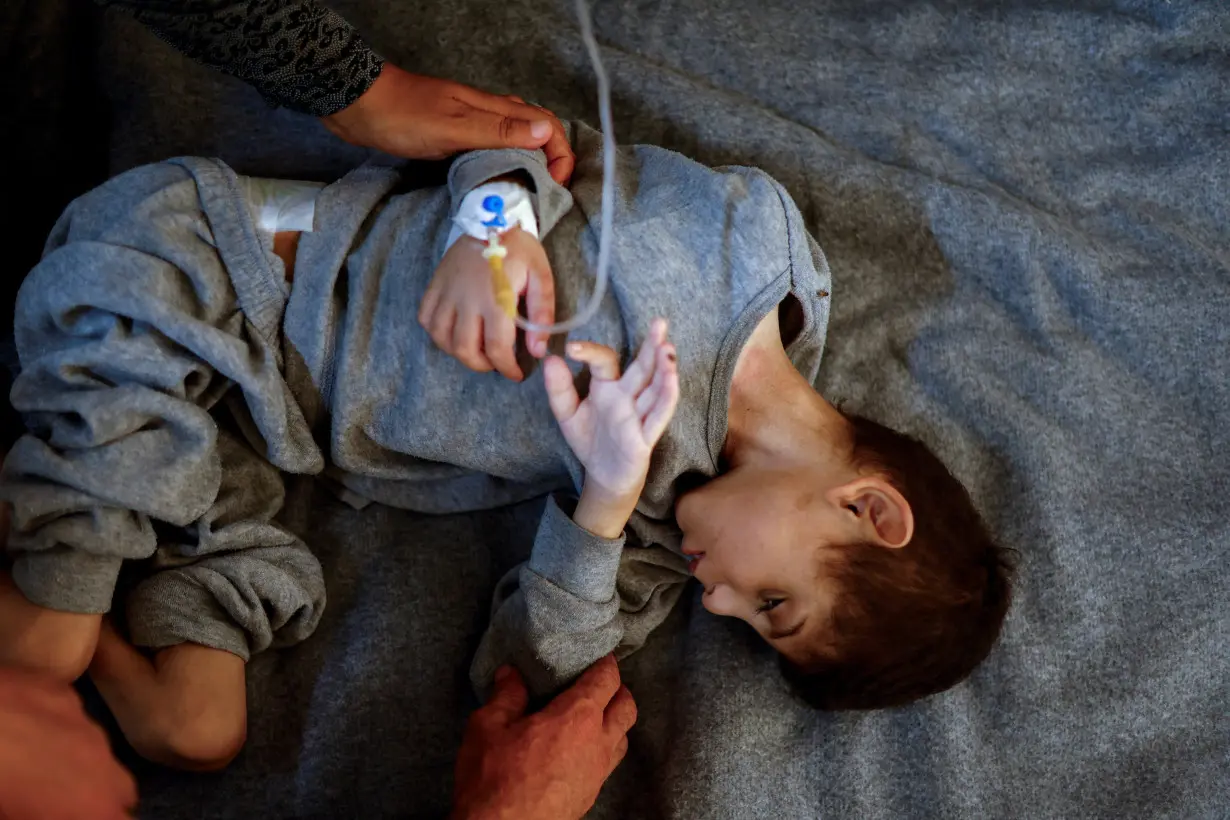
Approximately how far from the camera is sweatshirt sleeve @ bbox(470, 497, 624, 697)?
3.38 ft

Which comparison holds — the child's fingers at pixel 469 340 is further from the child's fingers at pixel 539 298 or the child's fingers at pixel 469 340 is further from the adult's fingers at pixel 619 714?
the adult's fingers at pixel 619 714

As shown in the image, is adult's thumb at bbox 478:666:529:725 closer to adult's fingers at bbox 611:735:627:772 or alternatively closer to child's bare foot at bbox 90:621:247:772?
adult's fingers at bbox 611:735:627:772

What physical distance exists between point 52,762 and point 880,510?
Result: 798 millimetres

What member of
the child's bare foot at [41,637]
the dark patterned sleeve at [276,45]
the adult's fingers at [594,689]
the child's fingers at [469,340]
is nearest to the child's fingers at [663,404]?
the child's fingers at [469,340]

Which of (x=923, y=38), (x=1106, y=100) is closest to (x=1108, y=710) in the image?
(x=1106, y=100)

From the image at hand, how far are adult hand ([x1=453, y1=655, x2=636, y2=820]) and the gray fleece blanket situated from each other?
0.11 metres

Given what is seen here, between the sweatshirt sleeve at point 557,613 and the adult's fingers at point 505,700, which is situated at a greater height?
the sweatshirt sleeve at point 557,613

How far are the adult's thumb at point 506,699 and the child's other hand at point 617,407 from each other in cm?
26

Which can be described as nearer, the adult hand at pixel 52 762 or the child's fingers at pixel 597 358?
the adult hand at pixel 52 762

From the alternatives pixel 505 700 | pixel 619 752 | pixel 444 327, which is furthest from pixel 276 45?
pixel 619 752

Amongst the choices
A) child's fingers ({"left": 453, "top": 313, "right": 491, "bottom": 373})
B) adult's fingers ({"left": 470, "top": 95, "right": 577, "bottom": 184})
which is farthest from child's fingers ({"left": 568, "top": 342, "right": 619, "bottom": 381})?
adult's fingers ({"left": 470, "top": 95, "right": 577, "bottom": 184})

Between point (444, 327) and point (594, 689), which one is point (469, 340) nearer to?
point (444, 327)

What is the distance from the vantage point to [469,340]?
97 cm

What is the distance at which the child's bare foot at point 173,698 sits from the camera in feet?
3.16
